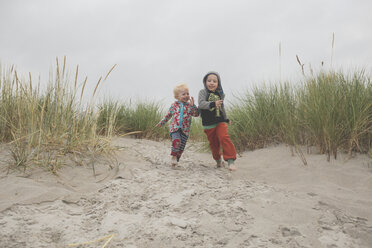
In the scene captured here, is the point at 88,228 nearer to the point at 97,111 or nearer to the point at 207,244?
the point at 207,244

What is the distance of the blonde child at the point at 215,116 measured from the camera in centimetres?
342

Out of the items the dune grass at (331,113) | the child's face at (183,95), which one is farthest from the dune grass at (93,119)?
the child's face at (183,95)

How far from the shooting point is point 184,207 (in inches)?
83.1

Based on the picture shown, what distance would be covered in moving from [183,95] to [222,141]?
770mm

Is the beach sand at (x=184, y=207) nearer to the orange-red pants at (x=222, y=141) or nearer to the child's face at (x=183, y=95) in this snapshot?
A: the orange-red pants at (x=222, y=141)

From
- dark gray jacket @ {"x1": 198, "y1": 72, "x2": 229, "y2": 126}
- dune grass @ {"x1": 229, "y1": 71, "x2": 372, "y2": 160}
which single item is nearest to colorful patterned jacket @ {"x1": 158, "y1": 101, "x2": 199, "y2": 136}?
dark gray jacket @ {"x1": 198, "y1": 72, "x2": 229, "y2": 126}

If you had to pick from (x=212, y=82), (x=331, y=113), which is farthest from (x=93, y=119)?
(x=331, y=113)

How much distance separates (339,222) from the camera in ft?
6.35

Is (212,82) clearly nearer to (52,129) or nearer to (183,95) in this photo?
(183,95)

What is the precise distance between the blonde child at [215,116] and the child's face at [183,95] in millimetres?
173

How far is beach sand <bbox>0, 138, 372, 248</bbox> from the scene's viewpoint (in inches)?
68.1

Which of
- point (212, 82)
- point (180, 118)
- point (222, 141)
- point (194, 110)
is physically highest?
point (212, 82)

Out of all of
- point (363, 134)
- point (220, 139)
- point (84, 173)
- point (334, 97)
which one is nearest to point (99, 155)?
point (84, 173)

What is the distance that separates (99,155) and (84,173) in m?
0.46
